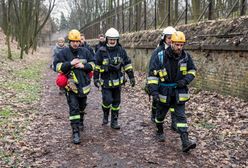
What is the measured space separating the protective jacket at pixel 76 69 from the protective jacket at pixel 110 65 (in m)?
0.58

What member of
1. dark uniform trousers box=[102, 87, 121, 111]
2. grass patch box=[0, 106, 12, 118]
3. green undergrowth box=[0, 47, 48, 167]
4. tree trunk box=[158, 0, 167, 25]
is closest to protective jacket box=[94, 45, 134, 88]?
dark uniform trousers box=[102, 87, 121, 111]

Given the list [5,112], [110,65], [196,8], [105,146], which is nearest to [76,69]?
[110,65]

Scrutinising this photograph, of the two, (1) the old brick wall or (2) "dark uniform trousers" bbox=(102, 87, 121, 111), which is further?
(1) the old brick wall

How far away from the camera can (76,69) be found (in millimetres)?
6773

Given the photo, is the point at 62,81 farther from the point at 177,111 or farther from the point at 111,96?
the point at 177,111

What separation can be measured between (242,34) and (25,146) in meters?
6.66

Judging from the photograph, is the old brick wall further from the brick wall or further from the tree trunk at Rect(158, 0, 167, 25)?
the tree trunk at Rect(158, 0, 167, 25)

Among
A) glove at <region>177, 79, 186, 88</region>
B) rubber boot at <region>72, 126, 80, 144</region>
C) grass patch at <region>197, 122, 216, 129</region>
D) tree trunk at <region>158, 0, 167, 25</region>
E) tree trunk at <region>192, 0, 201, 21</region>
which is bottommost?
grass patch at <region>197, 122, 216, 129</region>

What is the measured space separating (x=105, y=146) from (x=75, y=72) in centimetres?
165

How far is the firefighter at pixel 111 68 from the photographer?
7430mm

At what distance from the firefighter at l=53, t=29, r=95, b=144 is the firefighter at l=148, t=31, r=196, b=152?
4.77ft

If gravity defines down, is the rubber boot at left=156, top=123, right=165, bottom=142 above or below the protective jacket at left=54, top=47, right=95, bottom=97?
below

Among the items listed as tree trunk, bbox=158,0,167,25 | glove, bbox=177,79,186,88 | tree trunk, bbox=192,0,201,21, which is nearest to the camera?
glove, bbox=177,79,186,88

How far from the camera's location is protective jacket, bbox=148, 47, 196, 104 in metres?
6.09
